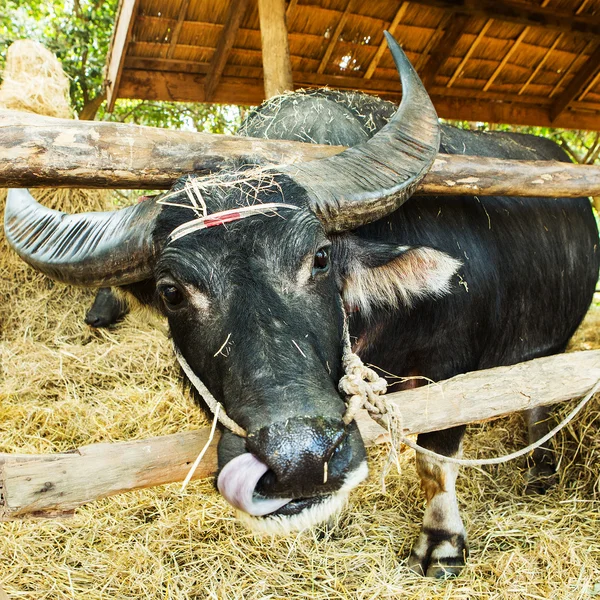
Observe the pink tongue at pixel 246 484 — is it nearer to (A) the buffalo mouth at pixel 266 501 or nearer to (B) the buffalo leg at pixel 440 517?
(A) the buffalo mouth at pixel 266 501

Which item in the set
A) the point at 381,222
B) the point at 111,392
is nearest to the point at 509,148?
the point at 381,222

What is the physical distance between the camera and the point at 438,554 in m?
2.78

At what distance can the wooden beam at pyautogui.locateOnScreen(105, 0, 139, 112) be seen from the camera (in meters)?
4.34

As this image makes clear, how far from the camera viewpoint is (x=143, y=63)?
4.92 m

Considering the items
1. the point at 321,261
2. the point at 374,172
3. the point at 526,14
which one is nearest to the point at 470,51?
the point at 526,14

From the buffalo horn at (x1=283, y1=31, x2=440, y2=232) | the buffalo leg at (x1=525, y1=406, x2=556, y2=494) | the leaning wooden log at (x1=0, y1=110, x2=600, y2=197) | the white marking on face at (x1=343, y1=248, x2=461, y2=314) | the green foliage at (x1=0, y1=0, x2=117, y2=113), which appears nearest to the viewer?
the leaning wooden log at (x1=0, y1=110, x2=600, y2=197)

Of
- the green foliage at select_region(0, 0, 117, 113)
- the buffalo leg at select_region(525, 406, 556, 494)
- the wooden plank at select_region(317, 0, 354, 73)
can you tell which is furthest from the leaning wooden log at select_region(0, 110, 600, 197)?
the green foliage at select_region(0, 0, 117, 113)

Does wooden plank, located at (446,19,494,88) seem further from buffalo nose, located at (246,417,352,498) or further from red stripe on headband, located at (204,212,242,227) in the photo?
buffalo nose, located at (246,417,352,498)

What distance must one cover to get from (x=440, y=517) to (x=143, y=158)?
2280 mm

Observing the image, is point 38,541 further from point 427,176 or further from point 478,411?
point 427,176

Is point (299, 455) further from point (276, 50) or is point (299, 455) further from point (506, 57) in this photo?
point (506, 57)

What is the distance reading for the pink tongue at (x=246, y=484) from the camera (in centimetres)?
141

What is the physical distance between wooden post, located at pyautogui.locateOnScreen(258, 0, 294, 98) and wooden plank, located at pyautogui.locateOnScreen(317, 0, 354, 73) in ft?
3.22

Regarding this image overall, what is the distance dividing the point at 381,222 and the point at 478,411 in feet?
3.40
